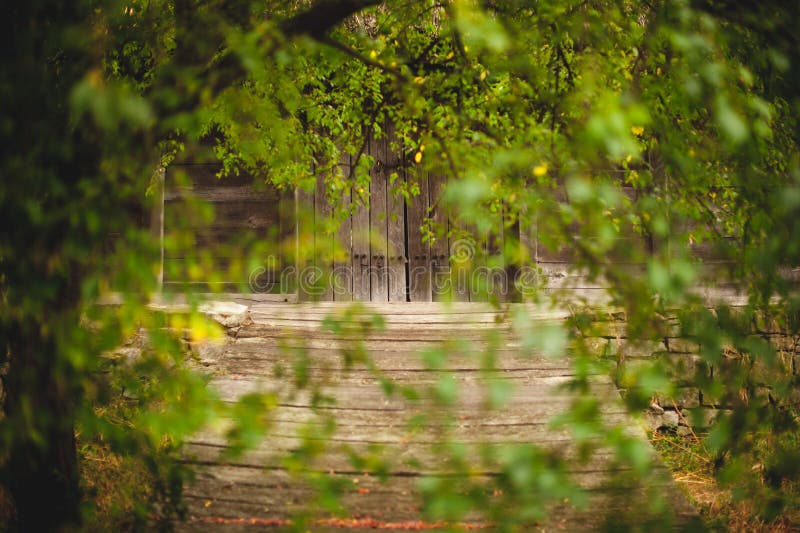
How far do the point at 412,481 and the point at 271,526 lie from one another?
0.76m

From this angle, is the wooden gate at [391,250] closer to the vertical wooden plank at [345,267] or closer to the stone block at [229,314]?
the vertical wooden plank at [345,267]

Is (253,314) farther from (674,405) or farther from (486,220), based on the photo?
(486,220)

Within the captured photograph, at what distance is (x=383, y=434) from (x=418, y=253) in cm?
344

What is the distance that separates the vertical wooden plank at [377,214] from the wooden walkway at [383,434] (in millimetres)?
1406

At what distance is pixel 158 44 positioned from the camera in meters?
2.24

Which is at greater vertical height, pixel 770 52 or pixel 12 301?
pixel 770 52

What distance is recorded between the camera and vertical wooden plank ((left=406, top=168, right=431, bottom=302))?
6816 millimetres

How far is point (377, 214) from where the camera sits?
269 inches

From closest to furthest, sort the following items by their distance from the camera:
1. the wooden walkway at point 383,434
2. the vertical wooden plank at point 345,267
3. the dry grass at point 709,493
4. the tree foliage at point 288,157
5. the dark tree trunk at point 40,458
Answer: the tree foliage at point 288,157, the dark tree trunk at point 40,458, the wooden walkway at point 383,434, the dry grass at point 709,493, the vertical wooden plank at point 345,267

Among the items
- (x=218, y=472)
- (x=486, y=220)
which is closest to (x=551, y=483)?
(x=486, y=220)

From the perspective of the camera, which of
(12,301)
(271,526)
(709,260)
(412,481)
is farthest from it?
(709,260)

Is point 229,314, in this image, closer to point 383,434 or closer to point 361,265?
point 361,265

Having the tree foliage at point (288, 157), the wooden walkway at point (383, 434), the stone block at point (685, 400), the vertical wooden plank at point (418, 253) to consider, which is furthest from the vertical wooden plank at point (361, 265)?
the tree foliage at point (288, 157)

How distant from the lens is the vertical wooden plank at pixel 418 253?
22.4 feet
